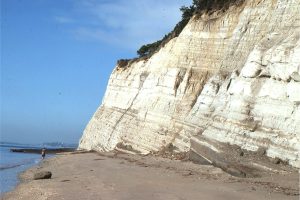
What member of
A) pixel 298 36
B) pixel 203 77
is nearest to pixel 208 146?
pixel 298 36

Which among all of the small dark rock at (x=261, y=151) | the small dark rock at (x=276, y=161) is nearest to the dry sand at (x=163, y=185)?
the small dark rock at (x=276, y=161)

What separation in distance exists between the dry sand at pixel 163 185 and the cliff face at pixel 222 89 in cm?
141

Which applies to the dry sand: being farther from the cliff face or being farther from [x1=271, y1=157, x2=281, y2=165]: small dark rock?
the cliff face

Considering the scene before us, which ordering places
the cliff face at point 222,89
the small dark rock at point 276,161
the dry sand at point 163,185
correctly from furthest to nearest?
the cliff face at point 222,89, the small dark rock at point 276,161, the dry sand at point 163,185

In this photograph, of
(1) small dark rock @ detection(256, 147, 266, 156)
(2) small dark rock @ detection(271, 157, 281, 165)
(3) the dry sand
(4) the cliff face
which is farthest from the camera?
(4) the cliff face

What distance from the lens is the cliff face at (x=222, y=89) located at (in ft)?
53.6

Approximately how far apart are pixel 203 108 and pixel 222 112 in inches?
121

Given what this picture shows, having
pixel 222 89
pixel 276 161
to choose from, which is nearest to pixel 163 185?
pixel 276 161

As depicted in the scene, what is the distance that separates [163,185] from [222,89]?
299 inches

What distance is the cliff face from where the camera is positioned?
1634 cm

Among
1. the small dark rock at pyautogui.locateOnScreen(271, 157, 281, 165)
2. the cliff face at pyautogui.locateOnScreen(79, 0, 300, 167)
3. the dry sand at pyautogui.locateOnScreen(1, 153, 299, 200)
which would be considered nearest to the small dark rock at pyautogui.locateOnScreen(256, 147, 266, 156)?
the cliff face at pyautogui.locateOnScreen(79, 0, 300, 167)

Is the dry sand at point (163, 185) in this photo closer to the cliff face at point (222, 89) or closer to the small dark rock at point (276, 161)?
the small dark rock at point (276, 161)

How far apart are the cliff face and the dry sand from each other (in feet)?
4.64

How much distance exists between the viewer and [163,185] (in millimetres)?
14594
